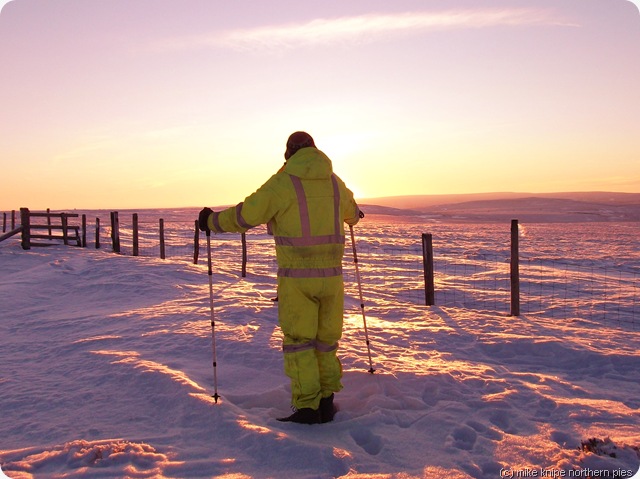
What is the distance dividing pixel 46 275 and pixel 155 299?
4.15 meters

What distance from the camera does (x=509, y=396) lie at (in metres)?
5.17

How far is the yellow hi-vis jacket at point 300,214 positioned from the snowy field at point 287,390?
141 centimetres

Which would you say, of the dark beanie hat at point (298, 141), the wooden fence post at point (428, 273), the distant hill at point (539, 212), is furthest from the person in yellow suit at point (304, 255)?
the distant hill at point (539, 212)

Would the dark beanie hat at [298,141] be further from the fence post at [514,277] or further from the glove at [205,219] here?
the fence post at [514,277]

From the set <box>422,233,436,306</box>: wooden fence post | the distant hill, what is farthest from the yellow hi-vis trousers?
the distant hill

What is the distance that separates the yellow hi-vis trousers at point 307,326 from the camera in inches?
176

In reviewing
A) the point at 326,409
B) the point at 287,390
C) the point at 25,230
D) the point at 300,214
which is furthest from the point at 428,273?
the point at 25,230

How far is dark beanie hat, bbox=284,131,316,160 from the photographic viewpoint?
15.7ft

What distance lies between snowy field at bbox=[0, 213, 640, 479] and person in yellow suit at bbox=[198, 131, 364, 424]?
41 centimetres

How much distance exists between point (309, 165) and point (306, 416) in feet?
7.15

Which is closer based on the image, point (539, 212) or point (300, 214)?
point (300, 214)

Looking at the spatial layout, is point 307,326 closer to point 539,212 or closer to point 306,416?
point 306,416

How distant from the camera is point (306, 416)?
4484mm

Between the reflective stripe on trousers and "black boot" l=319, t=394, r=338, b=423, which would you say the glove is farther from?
"black boot" l=319, t=394, r=338, b=423
